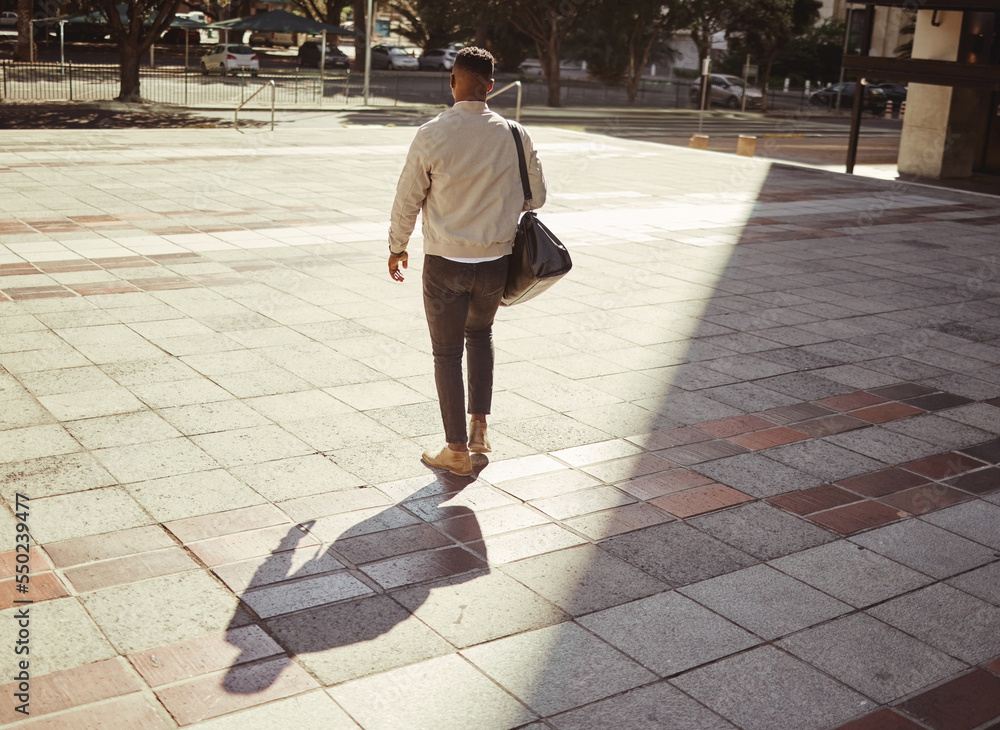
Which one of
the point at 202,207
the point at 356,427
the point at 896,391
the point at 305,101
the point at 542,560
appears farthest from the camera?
the point at 305,101

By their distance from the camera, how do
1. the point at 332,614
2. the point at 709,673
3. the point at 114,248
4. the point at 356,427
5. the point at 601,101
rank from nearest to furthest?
the point at 709,673 → the point at 332,614 → the point at 356,427 → the point at 114,248 → the point at 601,101

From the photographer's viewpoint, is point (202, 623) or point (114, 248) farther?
point (114, 248)

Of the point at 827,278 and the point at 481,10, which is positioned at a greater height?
the point at 481,10

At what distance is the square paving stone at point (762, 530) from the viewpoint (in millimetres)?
4812

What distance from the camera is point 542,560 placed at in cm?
460

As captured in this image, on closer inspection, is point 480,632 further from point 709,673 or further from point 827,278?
point 827,278

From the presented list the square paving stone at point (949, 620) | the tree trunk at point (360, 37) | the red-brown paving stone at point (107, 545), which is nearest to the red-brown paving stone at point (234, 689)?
the red-brown paving stone at point (107, 545)

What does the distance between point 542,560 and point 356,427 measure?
70.9 inches

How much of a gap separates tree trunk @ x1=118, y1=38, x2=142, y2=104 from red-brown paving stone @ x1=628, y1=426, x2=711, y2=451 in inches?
1036

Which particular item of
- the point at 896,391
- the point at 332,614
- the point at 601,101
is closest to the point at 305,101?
the point at 601,101

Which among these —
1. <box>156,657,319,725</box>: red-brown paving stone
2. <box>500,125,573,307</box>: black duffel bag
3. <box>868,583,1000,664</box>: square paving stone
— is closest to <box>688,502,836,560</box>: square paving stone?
<box>868,583,1000,664</box>: square paving stone

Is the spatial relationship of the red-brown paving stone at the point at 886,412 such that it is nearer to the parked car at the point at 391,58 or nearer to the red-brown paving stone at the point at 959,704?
the red-brown paving stone at the point at 959,704

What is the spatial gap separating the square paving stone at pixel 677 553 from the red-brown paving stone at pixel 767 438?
4.16 ft

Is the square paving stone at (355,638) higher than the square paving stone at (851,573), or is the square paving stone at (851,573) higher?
the square paving stone at (851,573)
